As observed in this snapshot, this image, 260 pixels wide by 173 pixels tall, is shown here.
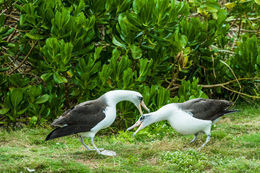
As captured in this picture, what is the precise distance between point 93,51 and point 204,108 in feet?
7.82

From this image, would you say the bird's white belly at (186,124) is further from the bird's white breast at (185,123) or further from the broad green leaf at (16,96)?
the broad green leaf at (16,96)

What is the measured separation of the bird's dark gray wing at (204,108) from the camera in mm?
5934

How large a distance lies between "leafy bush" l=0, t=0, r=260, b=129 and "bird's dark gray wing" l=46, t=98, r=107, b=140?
46.7 inches

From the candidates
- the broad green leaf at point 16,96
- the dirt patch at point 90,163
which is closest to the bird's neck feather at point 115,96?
the dirt patch at point 90,163

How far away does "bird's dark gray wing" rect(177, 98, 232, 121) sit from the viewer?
234 inches

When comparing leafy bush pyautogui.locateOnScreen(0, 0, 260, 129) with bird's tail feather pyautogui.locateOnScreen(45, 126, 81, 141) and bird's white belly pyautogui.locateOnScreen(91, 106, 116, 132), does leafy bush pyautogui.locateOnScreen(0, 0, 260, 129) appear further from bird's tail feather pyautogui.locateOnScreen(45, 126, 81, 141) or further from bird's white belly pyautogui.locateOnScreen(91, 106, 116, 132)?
bird's tail feather pyautogui.locateOnScreen(45, 126, 81, 141)

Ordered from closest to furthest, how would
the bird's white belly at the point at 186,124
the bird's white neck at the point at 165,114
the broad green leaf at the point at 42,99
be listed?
the bird's white belly at the point at 186,124, the bird's white neck at the point at 165,114, the broad green leaf at the point at 42,99

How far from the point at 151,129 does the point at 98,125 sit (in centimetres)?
167

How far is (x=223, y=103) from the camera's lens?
624cm

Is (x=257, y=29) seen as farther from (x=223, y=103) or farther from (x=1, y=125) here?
(x=1, y=125)

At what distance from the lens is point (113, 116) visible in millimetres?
5691

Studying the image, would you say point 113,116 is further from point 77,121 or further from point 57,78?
point 57,78

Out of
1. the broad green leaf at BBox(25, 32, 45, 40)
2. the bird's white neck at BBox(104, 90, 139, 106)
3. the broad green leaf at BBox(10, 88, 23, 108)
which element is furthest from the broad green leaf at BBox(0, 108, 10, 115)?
the bird's white neck at BBox(104, 90, 139, 106)

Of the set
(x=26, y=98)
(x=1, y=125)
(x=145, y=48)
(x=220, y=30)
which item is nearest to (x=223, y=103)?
(x=145, y=48)
